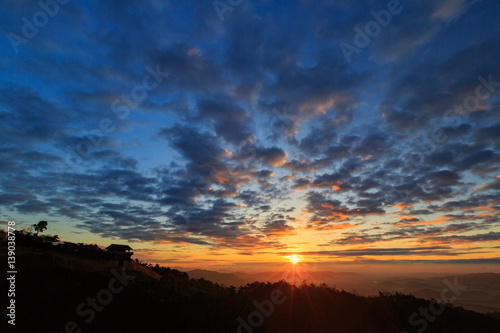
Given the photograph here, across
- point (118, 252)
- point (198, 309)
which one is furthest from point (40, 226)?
point (198, 309)

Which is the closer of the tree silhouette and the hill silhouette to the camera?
the hill silhouette

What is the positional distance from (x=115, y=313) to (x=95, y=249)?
2043cm

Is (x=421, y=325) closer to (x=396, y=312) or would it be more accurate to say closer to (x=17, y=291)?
(x=396, y=312)

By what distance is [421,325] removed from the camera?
16469 mm

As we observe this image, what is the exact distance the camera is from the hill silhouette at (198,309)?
595 inches

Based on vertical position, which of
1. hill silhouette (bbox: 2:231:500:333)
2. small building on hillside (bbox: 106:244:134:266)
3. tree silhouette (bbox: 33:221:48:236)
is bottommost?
hill silhouette (bbox: 2:231:500:333)

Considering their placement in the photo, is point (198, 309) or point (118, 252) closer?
point (198, 309)

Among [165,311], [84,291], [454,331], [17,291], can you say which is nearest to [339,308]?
[454,331]

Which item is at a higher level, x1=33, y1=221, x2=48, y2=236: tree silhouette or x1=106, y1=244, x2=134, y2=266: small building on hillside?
x1=33, y1=221, x2=48, y2=236: tree silhouette

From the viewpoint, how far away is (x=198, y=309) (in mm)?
17281

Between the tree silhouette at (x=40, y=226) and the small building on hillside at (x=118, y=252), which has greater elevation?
the tree silhouette at (x=40, y=226)

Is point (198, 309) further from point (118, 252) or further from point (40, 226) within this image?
point (40, 226)

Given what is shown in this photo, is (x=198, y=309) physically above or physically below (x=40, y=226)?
below

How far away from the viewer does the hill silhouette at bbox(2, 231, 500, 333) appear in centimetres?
1510
